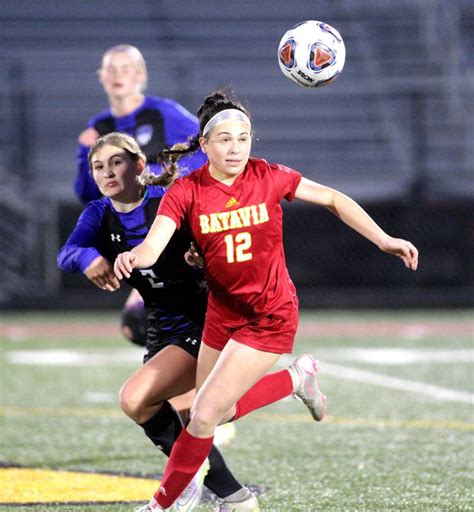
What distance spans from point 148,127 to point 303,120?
9597 mm

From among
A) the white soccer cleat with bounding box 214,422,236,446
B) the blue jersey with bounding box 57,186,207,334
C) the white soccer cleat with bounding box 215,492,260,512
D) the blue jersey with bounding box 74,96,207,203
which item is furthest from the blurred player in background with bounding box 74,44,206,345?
the white soccer cleat with bounding box 215,492,260,512

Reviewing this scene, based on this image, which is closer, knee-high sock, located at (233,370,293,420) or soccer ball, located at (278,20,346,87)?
knee-high sock, located at (233,370,293,420)

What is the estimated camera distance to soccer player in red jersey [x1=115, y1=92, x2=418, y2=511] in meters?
4.02

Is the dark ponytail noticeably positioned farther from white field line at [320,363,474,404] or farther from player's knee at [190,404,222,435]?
white field line at [320,363,474,404]

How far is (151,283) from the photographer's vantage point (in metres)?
4.56

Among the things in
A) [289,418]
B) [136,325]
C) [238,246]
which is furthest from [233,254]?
[289,418]

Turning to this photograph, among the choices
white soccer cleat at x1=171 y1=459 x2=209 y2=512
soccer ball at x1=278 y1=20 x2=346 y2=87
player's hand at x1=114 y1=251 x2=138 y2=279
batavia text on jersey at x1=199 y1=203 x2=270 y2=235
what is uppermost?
soccer ball at x1=278 y1=20 x2=346 y2=87

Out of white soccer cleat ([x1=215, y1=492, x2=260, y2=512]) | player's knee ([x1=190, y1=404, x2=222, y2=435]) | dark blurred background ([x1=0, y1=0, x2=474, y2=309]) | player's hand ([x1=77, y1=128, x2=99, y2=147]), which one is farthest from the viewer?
dark blurred background ([x1=0, y1=0, x2=474, y2=309])

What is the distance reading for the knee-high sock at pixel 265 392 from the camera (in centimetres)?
438

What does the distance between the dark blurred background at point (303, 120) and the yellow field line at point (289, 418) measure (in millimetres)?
6296

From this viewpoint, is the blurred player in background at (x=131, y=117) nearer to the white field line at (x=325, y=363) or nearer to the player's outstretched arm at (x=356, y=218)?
the player's outstretched arm at (x=356, y=218)

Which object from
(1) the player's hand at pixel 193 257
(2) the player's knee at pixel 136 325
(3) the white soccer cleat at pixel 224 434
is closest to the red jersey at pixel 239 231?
(1) the player's hand at pixel 193 257

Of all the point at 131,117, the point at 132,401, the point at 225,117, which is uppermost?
the point at 225,117

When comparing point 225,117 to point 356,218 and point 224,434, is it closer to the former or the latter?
point 356,218
